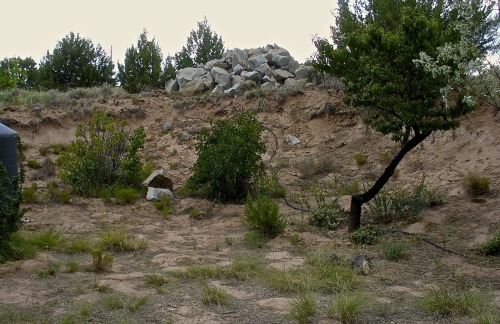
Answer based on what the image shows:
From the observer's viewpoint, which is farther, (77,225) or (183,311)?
(77,225)

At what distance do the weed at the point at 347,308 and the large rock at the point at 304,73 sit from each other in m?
16.0

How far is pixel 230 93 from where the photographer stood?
20391 millimetres

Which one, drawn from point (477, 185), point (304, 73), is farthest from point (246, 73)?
point (477, 185)

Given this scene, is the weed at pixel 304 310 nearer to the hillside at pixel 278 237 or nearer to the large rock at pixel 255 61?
the hillside at pixel 278 237

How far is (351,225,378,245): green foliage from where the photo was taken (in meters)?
8.73

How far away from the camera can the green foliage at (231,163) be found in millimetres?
12102

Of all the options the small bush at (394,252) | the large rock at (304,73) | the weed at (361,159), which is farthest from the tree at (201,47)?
the small bush at (394,252)

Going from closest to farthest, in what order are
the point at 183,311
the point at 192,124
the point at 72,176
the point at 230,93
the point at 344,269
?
the point at 183,311 → the point at 344,269 → the point at 72,176 → the point at 192,124 → the point at 230,93

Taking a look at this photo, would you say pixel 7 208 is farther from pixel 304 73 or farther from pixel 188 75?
pixel 188 75

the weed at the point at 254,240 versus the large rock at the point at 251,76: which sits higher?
the large rock at the point at 251,76

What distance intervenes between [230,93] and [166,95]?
8.39ft

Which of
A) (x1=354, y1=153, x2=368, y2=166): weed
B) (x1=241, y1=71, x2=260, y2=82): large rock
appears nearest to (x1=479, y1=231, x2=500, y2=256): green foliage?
(x1=354, y1=153, x2=368, y2=166): weed

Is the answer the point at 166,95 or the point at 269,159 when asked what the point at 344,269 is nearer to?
the point at 269,159

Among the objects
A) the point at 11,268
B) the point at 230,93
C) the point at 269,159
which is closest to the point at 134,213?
the point at 11,268
